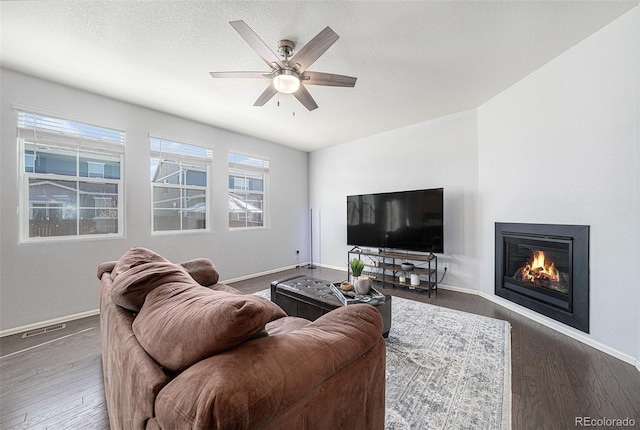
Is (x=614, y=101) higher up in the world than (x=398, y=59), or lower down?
lower down

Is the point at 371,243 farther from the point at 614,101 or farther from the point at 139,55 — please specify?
the point at 139,55

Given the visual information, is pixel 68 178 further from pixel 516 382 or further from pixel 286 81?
pixel 516 382

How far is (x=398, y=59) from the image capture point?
242 cm

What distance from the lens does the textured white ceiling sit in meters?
1.85

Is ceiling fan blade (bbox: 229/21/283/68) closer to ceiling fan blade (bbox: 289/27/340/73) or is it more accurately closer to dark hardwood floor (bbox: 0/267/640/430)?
ceiling fan blade (bbox: 289/27/340/73)

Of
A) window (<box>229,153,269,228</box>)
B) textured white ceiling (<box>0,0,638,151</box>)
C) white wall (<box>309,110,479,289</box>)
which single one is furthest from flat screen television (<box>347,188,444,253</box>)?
window (<box>229,153,269,228</box>)

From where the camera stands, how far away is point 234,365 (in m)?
0.69

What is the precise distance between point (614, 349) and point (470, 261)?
1.69 m

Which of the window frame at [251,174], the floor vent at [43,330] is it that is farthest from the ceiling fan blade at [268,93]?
the floor vent at [43,330]

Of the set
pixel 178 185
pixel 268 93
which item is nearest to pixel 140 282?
pixel 268 93

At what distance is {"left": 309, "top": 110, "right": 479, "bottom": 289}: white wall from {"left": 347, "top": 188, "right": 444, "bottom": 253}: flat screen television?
0.38 metres

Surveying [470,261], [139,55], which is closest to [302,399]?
[139,55]

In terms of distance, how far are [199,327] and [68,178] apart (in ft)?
11.3

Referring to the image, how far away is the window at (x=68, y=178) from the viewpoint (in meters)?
2.70
